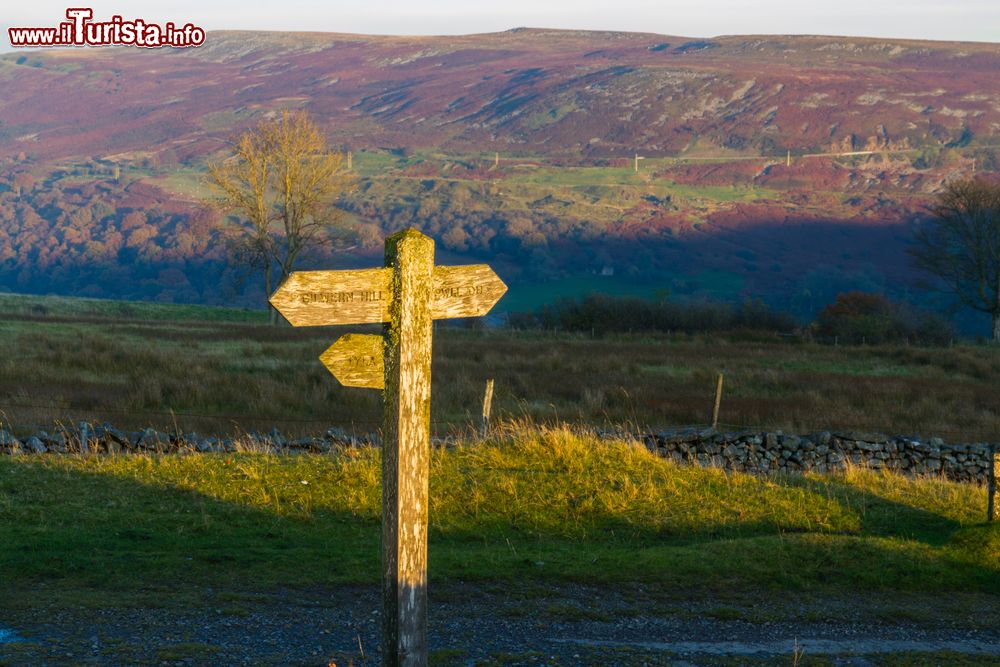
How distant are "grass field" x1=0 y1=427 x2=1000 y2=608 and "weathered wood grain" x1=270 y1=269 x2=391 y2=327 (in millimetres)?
4142

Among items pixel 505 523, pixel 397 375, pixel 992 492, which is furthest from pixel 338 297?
pixel 992 492

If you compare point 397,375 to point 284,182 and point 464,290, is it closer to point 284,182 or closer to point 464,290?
point 464,290

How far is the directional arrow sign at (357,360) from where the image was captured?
614 centimetres

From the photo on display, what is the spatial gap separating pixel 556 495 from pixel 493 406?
10868mm

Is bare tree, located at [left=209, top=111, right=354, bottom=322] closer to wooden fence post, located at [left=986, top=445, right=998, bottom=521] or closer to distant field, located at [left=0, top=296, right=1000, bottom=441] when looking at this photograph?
distant field, located at [left=0, top=296, right=1000, bottom=441]

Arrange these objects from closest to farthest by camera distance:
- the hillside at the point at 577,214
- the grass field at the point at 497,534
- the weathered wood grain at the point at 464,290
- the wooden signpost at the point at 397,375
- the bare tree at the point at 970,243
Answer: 1. the wooden signpost at the point at 397,375
2. the weathered wood grain at the point at 464,290
3. the grass field at the point at 497,534
4. the bare tree at the point at 970,243
5. the hillside at the point at 577,214

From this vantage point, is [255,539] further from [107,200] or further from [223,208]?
[107,200]

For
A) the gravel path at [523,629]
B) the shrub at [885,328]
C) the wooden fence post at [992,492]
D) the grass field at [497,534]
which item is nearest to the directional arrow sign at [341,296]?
the gravel path at [523,629]

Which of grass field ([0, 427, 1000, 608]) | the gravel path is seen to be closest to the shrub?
grass field ([0, 427, 1000, 608])

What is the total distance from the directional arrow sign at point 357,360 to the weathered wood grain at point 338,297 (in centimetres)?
12

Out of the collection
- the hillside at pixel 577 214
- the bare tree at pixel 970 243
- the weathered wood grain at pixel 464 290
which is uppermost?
the weathered wood grain at pixel 464 290

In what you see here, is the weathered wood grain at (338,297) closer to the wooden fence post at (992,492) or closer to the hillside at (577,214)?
the wooden fence post at (992,492)

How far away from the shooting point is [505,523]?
477 inches

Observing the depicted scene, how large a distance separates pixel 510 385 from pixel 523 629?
19.0 m
